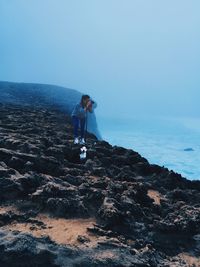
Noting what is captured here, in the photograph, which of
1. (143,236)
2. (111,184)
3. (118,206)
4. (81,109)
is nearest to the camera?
(143,236)

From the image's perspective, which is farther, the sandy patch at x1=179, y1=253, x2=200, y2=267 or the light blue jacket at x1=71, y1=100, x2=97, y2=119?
the light blue jacket at x1=71, y1=100, x2=97, y2=119

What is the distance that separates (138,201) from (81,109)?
5159 millimetres

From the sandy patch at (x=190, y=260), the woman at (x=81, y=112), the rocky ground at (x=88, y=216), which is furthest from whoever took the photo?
the woman at (x=81, y=112)

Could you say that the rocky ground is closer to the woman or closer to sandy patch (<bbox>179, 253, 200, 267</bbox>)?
sandy patch (<bbox>179, 253, 200, 267</bbox>)

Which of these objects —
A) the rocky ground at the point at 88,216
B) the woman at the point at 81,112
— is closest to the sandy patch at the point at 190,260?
the rocky ground at the point at 88,216

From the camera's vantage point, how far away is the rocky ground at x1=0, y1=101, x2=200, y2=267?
3.58 meters

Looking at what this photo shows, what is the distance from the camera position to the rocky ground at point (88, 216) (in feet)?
11.8

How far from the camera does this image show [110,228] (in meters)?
4.25

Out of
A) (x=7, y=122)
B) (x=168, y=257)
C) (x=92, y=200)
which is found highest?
(x=7, y=122)

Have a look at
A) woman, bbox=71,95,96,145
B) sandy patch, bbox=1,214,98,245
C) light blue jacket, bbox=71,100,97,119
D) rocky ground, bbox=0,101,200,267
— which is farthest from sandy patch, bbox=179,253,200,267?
light blue jacket, bbox=71,100,97,119

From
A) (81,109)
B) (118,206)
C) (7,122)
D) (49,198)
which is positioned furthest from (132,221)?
(7,122)

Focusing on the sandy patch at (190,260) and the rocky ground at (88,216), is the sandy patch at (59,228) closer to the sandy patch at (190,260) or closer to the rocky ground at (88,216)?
the rocky ground at (88,216)

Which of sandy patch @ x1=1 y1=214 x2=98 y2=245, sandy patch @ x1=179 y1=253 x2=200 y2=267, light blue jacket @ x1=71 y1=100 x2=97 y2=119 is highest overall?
light blue jacket @ x1=71 y1=100 x2=97 y2=119

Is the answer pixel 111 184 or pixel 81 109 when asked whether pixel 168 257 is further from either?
pixel 81 109
